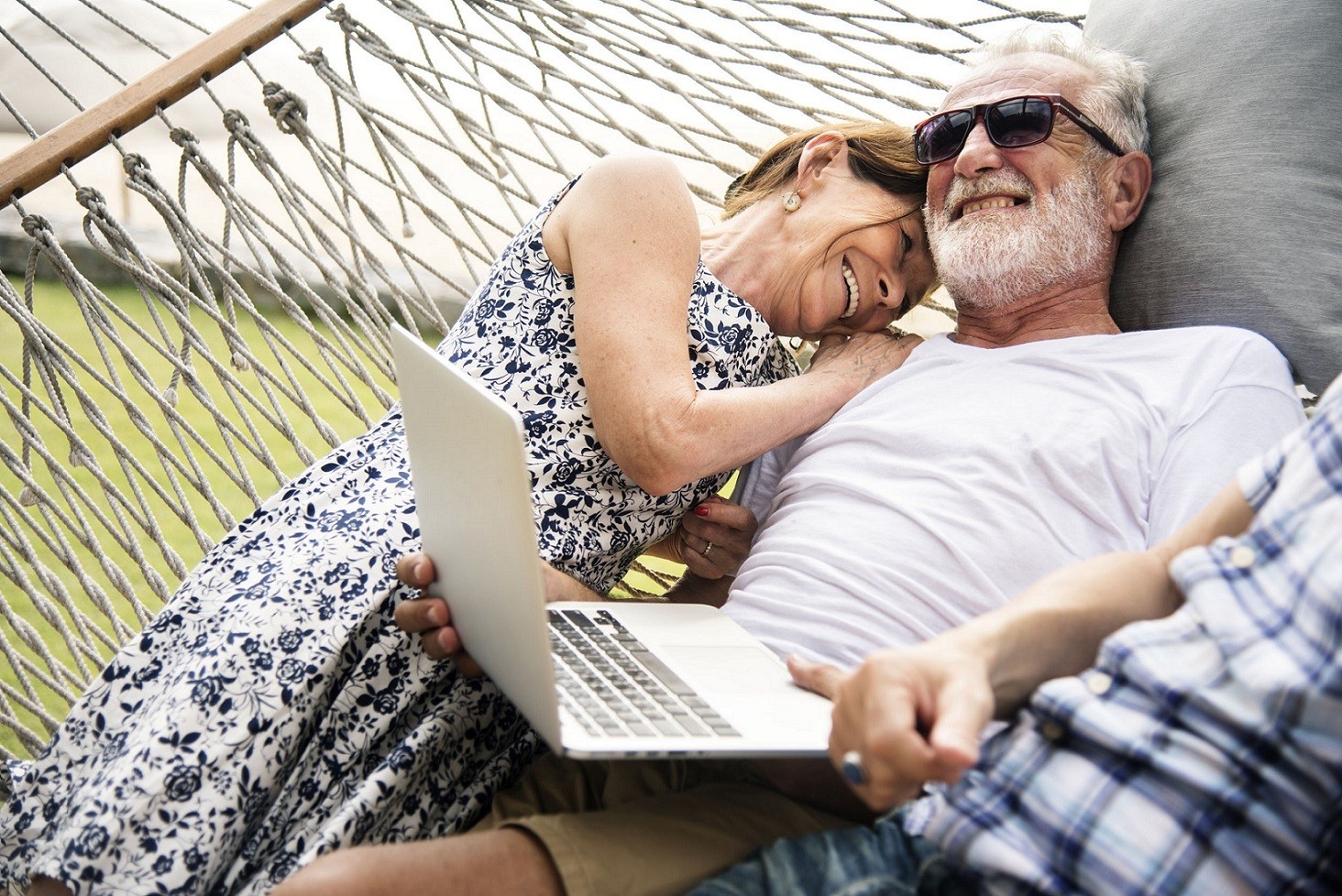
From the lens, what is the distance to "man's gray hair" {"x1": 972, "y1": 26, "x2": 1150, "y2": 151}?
1695mm

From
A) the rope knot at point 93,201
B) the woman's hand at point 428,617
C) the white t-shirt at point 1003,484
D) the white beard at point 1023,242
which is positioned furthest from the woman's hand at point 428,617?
the rope knot at point 93,201

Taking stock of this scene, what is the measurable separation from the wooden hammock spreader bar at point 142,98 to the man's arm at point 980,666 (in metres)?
1.87

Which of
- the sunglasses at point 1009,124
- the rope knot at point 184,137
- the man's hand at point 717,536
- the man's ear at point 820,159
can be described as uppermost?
the sunglasses at point 1009,124

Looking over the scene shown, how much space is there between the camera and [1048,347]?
5.25 ft

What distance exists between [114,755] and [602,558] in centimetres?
59

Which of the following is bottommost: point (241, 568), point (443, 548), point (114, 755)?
point (114, 755)

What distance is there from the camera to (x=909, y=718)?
82 centimetres

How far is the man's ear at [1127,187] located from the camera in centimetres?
170

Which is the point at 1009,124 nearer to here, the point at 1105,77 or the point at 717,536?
the point at 1105,77

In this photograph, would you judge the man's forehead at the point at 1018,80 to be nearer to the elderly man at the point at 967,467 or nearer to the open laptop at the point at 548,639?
the elderly man at the point at 967,467

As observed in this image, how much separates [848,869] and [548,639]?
338mm

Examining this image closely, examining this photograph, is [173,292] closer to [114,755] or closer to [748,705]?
[114,755]

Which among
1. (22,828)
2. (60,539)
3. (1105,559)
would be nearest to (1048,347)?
(1105,559)

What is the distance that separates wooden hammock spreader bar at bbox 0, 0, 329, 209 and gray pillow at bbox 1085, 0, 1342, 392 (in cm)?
171
